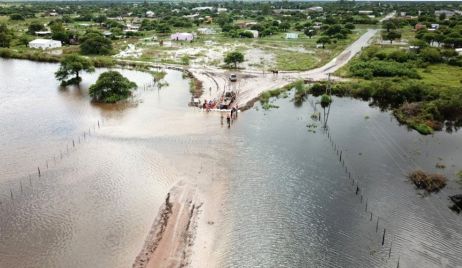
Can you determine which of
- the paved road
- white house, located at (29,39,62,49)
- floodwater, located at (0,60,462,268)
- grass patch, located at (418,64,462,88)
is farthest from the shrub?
white house, located at (29,39,62,49)

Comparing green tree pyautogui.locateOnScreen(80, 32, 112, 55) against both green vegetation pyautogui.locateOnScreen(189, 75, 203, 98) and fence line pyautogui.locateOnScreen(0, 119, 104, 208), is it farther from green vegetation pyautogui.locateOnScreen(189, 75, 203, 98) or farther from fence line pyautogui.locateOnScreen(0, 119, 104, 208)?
fence line pyautogui.locateOnScreen(0, 119, 104, 208)

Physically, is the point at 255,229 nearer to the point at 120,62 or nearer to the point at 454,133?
the point at 454,133

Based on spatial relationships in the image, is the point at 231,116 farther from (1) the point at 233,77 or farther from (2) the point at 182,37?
(2) the point at 182,37

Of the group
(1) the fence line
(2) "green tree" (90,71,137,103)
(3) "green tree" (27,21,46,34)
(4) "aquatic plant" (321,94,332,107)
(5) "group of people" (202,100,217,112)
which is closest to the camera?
(1) the fence line

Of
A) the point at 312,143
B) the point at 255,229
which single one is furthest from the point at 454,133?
the point at 255,229

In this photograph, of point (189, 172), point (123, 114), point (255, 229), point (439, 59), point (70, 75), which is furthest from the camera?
point (439, 59)

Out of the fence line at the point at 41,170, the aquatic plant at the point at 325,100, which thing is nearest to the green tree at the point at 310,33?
the aquatic plant at the point at 325,100

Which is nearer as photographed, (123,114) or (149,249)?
(149,249)
